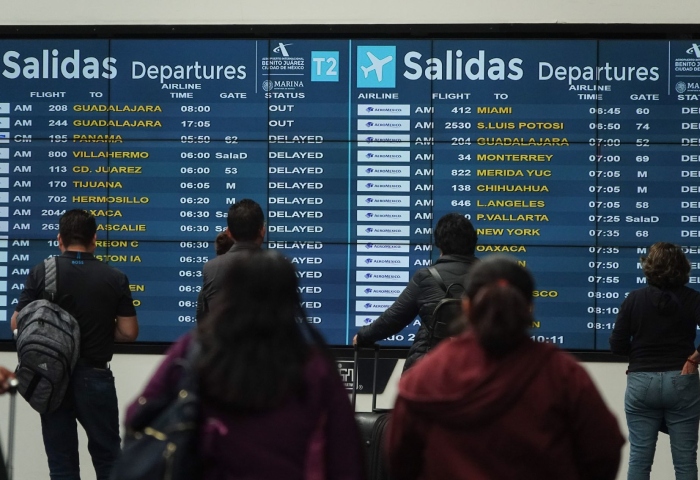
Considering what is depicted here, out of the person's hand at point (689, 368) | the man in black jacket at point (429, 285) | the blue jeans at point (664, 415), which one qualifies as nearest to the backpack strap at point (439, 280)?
the man in black jacket at point (429, 285)

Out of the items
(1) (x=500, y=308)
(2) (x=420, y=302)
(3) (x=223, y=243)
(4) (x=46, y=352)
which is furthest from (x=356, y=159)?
(1) (x=500, y=308)

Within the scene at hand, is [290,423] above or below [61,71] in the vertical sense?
below

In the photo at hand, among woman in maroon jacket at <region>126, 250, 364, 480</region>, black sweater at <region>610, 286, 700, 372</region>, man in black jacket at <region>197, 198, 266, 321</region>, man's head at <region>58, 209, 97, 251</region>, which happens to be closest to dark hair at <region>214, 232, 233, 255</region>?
man in black jacket at <region>197, 198, 266, 321</region>

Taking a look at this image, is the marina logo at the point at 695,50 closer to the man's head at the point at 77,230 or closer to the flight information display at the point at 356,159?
the flight information display at the point at 356,159

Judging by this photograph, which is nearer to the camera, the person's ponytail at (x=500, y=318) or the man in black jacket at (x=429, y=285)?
the person's ponytail at (x=500, y=318)

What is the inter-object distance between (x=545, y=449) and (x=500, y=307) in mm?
365

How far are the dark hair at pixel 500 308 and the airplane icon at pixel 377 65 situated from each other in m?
3.56

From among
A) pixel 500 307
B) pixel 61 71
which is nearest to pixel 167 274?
pixel 61 71

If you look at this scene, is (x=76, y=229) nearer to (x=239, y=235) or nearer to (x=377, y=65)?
(x=239, y=235)

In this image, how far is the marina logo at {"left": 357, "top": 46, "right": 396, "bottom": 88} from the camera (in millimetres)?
5766

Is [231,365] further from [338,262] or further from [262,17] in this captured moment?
[262,17]

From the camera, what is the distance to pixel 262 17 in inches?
231

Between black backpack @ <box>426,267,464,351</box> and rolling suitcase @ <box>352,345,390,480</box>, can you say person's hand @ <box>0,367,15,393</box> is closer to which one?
rolling suitcase @ <box>352,345,390,480</box>

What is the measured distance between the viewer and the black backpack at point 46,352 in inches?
175
